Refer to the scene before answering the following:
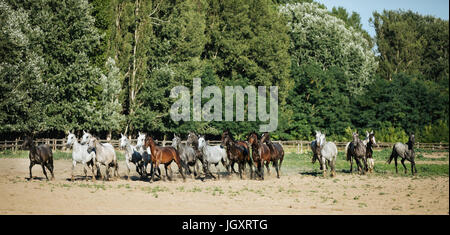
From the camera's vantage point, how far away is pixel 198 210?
15844 millimetres

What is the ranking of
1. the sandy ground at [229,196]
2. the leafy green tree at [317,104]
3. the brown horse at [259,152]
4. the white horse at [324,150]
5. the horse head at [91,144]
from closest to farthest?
the sandy ground at [229,196], the horse head at [91,144], the brown horse at [259,152], the white horse at [324,150], the leafy green tree at [317,104]

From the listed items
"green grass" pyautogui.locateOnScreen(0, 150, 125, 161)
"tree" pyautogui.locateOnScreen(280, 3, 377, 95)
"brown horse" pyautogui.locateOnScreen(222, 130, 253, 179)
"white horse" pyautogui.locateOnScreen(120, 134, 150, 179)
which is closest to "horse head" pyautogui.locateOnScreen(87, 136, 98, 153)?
"white horse" pyautogui.locateOnScreen(120, 134, 150, 179)

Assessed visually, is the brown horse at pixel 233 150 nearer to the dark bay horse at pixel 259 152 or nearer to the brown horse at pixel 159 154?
the dark bay horse at pixel 259 152

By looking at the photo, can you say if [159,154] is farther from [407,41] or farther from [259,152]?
[407,41]

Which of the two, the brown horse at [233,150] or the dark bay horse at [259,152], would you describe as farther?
the brown horse at [233,150]

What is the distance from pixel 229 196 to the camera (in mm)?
19078

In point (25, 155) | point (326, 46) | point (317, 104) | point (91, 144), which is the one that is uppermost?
point (326, 46)

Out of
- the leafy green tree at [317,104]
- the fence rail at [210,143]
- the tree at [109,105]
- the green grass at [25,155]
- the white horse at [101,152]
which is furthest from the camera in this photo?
the leafy green tree at [317,104]

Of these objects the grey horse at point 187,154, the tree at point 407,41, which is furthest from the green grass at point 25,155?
the tree at point 407,41

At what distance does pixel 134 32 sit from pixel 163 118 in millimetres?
8881

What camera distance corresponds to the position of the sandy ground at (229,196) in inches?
628

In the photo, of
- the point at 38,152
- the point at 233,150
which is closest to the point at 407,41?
the point at 233,150

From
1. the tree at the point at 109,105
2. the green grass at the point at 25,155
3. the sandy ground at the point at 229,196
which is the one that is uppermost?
the tree at the point at 109,105

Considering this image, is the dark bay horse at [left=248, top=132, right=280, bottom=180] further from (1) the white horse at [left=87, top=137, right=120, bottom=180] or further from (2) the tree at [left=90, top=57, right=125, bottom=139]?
(2) the tree at [left=90, top=57, right=125, bottom=139]
